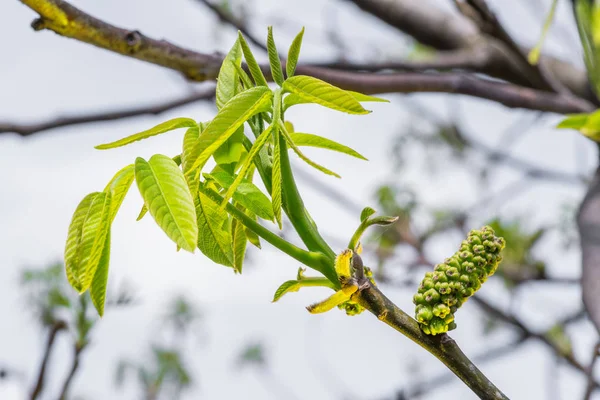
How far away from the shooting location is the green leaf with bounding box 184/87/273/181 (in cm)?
54

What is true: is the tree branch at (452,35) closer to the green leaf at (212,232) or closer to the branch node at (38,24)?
the branch node at (38,24)

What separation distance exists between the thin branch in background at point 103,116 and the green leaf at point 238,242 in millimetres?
578

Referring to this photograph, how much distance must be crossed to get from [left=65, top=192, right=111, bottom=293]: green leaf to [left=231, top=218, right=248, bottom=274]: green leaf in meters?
0.15

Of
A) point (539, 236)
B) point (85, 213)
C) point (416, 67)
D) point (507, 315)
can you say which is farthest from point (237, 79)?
point (539, 236)

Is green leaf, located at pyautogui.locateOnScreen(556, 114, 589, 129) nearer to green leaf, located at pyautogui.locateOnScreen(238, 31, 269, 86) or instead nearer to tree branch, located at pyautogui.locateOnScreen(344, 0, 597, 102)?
green leaf, located at pyautogui.locateOnScreen(238, 31, 269, 86)

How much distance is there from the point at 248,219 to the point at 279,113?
0.11 m

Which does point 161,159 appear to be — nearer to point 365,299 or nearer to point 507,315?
point 365,299

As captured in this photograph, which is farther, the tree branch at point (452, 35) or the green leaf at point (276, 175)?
the tree branch at point (452, 35)

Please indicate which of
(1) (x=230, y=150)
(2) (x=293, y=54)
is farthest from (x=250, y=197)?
(2) (x=293, y=54)

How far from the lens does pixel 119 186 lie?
0.61 m

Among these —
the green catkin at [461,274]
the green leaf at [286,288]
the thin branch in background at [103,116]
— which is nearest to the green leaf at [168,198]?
the green leaf at [286,288]

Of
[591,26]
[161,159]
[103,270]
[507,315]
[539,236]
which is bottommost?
[507,315]

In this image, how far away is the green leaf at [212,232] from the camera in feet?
2.01

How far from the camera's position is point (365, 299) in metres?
0.56
